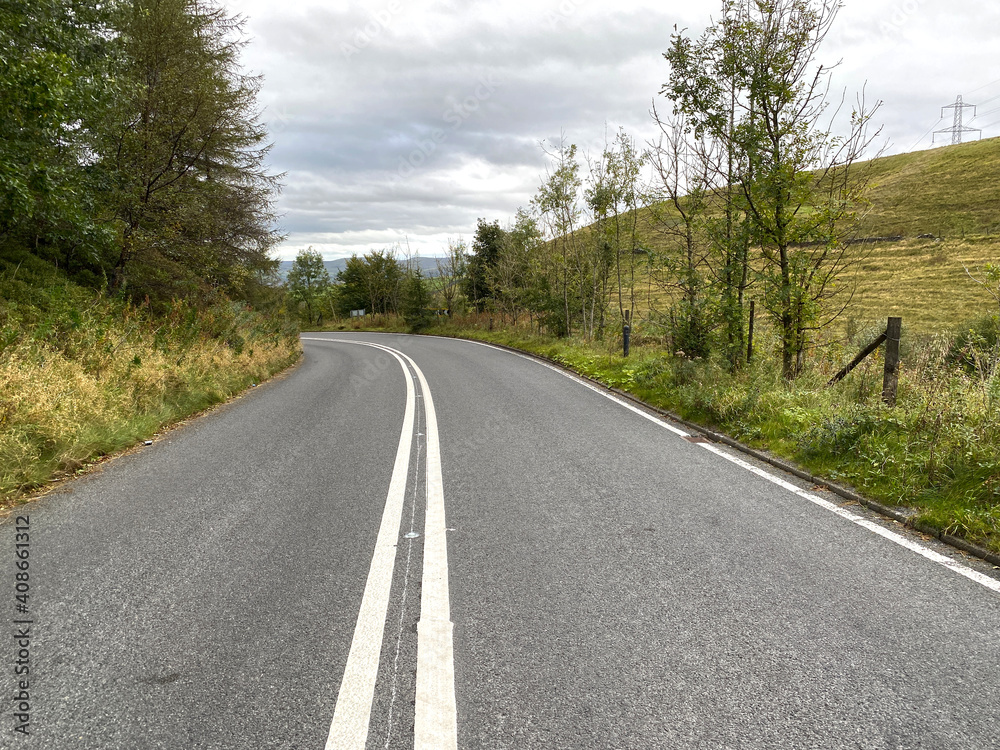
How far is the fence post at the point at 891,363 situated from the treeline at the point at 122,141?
11.0m

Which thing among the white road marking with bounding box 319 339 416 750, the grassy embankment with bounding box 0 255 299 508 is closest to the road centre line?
the white road marking with bounding box 319 339 416 750

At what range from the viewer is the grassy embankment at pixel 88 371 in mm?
5715

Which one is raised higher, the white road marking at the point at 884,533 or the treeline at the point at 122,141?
the treeline at the point at 122,141

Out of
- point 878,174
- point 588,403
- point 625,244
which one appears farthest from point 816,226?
point 625,244

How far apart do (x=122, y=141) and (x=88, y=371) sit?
5.97m

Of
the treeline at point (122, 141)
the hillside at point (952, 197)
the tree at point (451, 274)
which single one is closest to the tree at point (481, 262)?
the tree at point (451, 274)

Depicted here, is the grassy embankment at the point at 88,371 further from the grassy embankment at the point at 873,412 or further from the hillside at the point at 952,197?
the hillside at the point at 952,197

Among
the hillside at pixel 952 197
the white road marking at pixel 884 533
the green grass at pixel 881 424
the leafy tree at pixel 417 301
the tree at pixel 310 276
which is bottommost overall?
the white road marking at pixel 884 533

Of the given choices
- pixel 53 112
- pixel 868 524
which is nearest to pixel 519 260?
pixel 53 112

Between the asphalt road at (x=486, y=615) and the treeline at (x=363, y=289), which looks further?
the treeline at (x=363, y=289)

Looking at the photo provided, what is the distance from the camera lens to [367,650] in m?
2.70

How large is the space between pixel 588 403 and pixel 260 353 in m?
10.4

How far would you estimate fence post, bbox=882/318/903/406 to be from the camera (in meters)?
6.55

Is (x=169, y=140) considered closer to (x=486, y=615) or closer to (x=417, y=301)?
(x=486, y=615)
